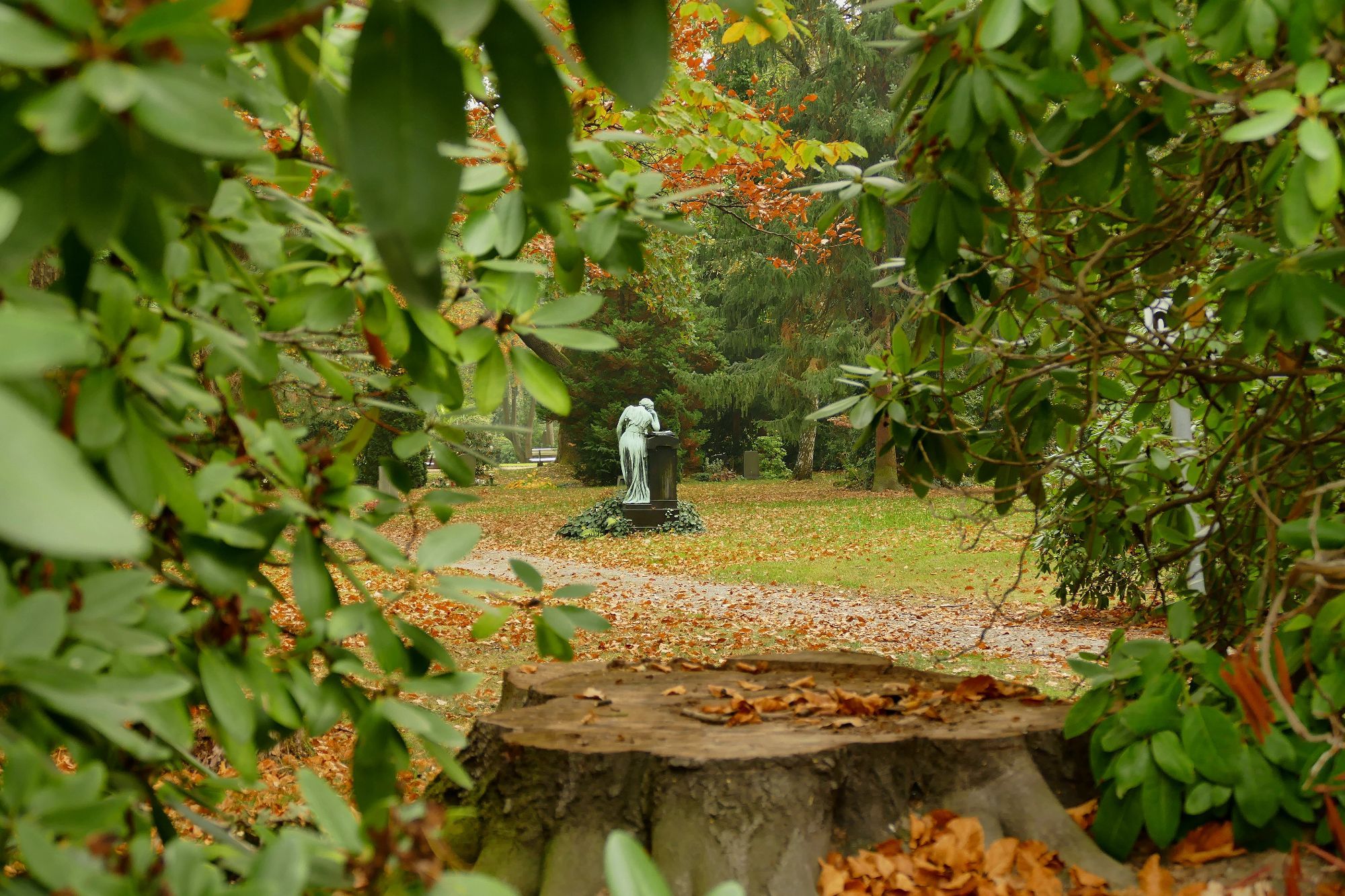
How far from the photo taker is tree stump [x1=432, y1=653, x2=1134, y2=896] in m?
2.40

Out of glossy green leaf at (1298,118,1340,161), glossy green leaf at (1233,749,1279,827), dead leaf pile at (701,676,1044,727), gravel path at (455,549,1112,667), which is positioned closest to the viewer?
glossy green leaf at (1298,118,1340,161)

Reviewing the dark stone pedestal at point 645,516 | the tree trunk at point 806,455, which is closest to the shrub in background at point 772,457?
the tree trunk at point 806,455

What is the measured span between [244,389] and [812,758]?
171 cm

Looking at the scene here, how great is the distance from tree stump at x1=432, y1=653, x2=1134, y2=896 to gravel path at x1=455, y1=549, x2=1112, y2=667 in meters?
3.74

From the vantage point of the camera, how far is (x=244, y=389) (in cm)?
131

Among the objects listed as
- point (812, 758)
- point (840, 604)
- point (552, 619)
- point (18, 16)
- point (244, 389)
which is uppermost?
point (18, 16)

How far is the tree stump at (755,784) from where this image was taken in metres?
2.40

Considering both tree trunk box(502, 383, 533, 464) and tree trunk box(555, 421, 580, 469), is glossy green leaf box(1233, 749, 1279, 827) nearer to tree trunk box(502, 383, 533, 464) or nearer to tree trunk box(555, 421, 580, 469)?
tree trunk box(555, 421, 580, 469)

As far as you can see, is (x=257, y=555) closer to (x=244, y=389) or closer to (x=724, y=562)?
(x=244, y=389)

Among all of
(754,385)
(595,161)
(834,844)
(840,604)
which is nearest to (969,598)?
(840,604)

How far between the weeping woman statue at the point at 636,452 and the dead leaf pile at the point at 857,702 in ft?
40.9

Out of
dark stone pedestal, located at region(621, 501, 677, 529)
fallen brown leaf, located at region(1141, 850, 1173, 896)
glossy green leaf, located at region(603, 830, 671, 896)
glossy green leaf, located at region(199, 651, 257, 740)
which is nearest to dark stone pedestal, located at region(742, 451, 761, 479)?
dark stone pedestal, located at region(621, 501, 677, 529)

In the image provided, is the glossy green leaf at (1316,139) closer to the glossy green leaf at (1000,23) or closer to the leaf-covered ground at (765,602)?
the glossy green leaf at (1000,23)

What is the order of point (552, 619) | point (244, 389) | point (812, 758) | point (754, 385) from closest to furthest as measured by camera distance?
point (552, 619) → point (244, 389) → point (812, 758) → point (754, 385)
